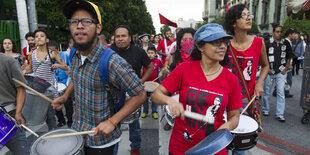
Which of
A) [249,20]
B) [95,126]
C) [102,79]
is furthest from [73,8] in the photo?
[249,20]

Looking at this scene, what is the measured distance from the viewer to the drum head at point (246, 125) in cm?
242

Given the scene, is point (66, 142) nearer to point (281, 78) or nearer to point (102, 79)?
point (102, 79)

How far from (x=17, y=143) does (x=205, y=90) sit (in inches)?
89.1

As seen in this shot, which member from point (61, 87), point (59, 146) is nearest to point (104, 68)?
point (59, 146)

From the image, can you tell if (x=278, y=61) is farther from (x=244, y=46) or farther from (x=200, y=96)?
(x=200, y=96)

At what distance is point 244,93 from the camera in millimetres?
2787

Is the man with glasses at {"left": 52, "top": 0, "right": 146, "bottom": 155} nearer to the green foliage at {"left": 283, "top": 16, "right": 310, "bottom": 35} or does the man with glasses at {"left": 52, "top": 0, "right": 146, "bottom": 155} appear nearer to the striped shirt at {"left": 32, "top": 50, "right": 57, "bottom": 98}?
the striped shirt at {"left": 32, "top": 50, "right": 57, "bottom": 98}

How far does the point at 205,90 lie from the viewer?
1815 millimetres

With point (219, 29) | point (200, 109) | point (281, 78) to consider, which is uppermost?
point (219, 29)

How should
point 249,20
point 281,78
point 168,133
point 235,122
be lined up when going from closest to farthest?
point 235,122, point 249,20, point 168,133, point 281,78

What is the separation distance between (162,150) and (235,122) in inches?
86.1

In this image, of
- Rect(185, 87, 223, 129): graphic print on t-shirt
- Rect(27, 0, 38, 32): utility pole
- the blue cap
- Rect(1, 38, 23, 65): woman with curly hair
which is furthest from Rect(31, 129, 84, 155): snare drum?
Rect(27, 0, 38, 32): utility pole

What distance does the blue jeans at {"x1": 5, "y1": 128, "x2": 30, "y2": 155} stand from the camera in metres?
2.54

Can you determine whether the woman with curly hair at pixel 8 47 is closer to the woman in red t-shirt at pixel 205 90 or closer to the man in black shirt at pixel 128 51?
the man in black shirt at pixel 128 51
